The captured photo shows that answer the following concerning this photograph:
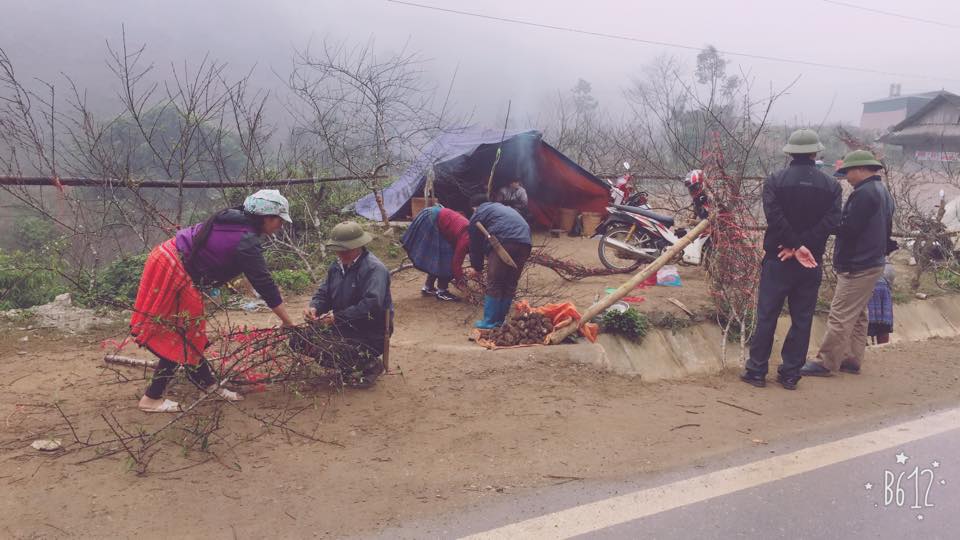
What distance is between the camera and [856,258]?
4.93 m

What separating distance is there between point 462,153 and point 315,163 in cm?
257

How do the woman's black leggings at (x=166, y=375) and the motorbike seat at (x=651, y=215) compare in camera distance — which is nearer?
the woman's black leggings at (x=166, y=375)

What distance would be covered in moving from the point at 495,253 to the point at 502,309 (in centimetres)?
55

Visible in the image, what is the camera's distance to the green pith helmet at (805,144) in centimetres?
442

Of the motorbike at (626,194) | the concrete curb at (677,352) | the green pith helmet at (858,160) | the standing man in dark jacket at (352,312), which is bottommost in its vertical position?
the concrete curb at (677,352)

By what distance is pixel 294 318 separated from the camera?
20.7 ft

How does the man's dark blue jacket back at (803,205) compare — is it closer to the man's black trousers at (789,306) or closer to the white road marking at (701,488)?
the man's black trousers at (789,306)

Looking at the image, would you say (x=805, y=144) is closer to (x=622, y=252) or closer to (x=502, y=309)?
(x=502, y=309)

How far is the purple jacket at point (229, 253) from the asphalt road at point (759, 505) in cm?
165

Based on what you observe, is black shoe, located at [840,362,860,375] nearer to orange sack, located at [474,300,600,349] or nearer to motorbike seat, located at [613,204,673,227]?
orange sack, located at [474,300,600,349]

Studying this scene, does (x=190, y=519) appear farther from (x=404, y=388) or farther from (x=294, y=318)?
(x=294, y=318)

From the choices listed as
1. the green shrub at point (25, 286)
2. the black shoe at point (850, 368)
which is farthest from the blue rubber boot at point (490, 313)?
the green shrub at point (25, 286)

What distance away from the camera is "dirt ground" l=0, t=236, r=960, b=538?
276 centimetres

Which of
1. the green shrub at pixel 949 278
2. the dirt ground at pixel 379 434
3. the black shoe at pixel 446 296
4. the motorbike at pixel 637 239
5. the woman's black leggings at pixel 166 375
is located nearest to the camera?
the dirt ground at pixel 379 434
